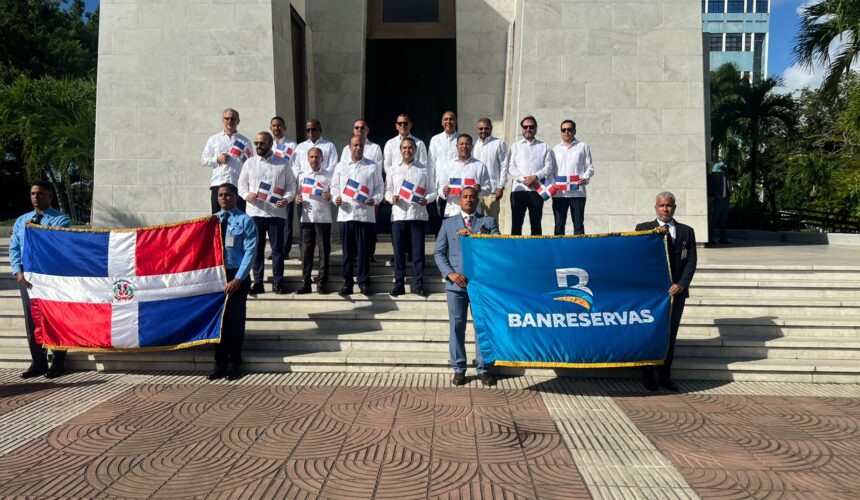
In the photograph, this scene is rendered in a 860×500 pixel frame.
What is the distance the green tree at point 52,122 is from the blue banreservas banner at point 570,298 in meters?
17.9

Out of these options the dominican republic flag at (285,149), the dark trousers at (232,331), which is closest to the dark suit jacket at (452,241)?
the dark trousers at (232,331)

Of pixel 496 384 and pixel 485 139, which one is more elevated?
pixel 485 139

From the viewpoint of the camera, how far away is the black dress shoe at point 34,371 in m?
6.61

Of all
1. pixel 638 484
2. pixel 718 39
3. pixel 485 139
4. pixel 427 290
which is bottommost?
pixel 638 484

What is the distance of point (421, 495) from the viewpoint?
3764mm

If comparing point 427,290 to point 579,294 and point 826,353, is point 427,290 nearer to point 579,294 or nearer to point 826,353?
point 579,294

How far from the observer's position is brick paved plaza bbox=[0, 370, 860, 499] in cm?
392

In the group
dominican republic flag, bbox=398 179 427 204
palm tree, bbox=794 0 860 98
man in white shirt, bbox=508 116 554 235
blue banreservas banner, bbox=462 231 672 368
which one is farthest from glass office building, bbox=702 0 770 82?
blue banreservas banner, bbox=462 231 672 368

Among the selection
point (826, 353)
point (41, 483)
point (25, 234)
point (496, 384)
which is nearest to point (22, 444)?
point (41, 483)

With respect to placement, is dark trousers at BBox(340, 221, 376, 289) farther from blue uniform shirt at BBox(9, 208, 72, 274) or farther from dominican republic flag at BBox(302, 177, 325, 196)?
blue uniform shirt at BBox(9, 208, 72, 274)

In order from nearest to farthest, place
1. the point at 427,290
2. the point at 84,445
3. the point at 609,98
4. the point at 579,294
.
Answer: the point at 84,445
the point at 579,294
the point at 427,290
the point at 609,98

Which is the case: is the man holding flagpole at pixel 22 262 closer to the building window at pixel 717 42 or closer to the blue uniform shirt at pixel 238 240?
the blue uniform shirt at pixel 238 240

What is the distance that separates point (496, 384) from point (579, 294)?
124 cm

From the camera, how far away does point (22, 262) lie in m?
6.88
